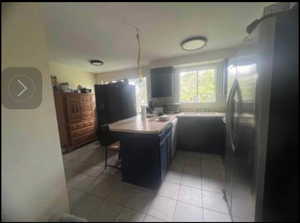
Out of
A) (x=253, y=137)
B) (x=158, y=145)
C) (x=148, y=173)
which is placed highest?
(x=253, y=137)

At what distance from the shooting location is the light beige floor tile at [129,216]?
0.80 meters

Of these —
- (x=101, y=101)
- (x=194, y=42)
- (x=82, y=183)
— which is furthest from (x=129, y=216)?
(x=101, y=101)

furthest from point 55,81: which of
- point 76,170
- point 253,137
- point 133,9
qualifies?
point 253,137

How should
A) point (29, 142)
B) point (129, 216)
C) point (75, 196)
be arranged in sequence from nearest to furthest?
1. point (29, 142)
2. point (129, 216)
3. point (75, 196)

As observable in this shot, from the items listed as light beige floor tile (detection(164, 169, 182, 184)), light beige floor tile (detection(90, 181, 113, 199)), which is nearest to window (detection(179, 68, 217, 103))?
light beige floor tile (detection(164, 169, 182, 184))

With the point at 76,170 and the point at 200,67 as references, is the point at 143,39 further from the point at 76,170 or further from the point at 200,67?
the point at 76,170

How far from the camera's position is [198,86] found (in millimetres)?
2939

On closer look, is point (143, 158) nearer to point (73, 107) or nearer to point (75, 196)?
point (75, 196)

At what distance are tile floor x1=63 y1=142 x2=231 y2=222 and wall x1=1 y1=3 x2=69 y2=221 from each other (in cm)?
31

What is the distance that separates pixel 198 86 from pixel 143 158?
2222 mm

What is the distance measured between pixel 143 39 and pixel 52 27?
118 cm

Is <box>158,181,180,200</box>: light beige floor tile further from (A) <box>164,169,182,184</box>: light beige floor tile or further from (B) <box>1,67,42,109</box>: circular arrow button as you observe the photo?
(B) <box>1,67,42,109</box>: circular arrow button

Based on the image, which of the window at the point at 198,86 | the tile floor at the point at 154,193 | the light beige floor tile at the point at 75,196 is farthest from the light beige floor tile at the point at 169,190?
the window at the point at 198,86

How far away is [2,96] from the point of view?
1.86 ft
